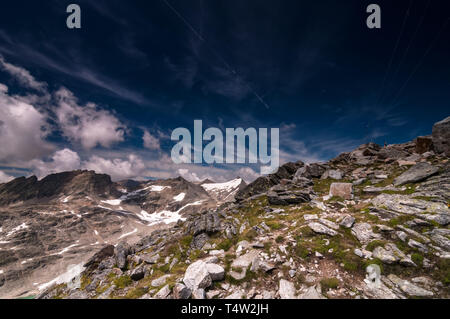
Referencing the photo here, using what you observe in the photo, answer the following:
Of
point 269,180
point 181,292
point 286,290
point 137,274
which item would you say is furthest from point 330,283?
point 269,180

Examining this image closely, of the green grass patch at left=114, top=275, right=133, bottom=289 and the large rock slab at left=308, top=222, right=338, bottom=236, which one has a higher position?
the large rock slab at left=308, top=222, right=338, bottom=236

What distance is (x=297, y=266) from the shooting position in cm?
1002

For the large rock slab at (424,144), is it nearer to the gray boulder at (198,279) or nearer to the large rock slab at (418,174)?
the large rock slab at (418,174)

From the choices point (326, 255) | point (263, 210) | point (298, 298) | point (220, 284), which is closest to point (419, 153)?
point (263, 210)

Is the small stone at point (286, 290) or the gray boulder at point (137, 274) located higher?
the small stone at point (286, 290)

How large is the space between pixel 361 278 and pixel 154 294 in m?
10.6

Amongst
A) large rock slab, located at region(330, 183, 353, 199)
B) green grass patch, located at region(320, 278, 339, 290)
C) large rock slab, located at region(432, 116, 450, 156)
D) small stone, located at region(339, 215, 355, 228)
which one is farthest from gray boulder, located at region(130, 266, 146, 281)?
large rock slab, located at region(432, 116, 450, 156)

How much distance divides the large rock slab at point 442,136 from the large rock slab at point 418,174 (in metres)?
6.55

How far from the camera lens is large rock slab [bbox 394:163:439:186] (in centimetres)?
1652

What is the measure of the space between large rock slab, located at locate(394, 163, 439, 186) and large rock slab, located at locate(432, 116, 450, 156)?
655cm

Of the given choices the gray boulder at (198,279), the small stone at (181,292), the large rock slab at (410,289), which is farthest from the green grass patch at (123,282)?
the large rock slab at (410,289)

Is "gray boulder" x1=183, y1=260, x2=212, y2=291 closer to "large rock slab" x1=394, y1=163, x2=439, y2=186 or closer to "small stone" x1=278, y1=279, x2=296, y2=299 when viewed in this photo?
"small stone" x1=278, y1=279, x2=296, y2=299

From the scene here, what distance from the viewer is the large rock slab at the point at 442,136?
818 inches

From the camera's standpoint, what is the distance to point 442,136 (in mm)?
21141
